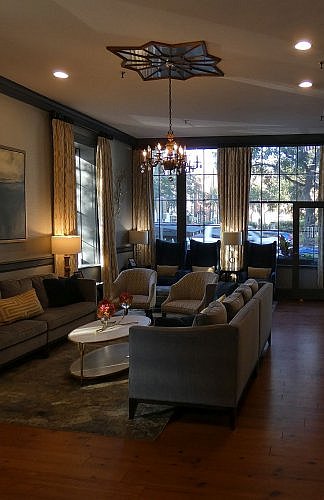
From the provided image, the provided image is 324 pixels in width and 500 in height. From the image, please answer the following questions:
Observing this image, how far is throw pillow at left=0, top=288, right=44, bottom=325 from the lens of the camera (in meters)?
5.32

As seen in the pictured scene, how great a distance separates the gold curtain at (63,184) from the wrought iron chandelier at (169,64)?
1673 mm

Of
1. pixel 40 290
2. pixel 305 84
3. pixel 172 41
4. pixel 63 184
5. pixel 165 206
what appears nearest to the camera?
pixel 172 41

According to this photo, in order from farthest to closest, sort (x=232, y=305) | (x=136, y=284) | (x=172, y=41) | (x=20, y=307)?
1. (x=136, y=284)
2. (x=20, y=307)
3. (x=172, y=41)
4. (x=232, y=305)

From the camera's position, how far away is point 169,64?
A: 5309 millimetres

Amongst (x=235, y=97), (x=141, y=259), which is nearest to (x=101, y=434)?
(x=235, y=97)

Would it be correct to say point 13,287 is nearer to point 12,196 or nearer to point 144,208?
point 12,196

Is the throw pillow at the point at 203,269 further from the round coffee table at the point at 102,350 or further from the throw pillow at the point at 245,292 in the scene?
the throw pillow at the point at 245,292

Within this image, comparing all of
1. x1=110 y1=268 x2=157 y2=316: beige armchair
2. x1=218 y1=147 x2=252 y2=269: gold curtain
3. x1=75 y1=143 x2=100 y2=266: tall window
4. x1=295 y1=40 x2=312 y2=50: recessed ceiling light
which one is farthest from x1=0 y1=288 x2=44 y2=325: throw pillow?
x1=218 y1=147 x2=252 y2=269: gold curtain

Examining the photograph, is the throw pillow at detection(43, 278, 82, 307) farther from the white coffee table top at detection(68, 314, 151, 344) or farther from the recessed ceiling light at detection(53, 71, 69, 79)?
the recessed ceiling light at detection(53, 71, 69, 79)

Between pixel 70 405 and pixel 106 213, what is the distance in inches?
202

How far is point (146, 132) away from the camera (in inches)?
392

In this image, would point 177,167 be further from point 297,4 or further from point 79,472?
point 79,472

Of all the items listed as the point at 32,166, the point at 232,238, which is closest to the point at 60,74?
the point at 32,166

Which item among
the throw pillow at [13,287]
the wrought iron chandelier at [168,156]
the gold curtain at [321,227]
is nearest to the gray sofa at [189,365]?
the throw pillow at [13,287]
